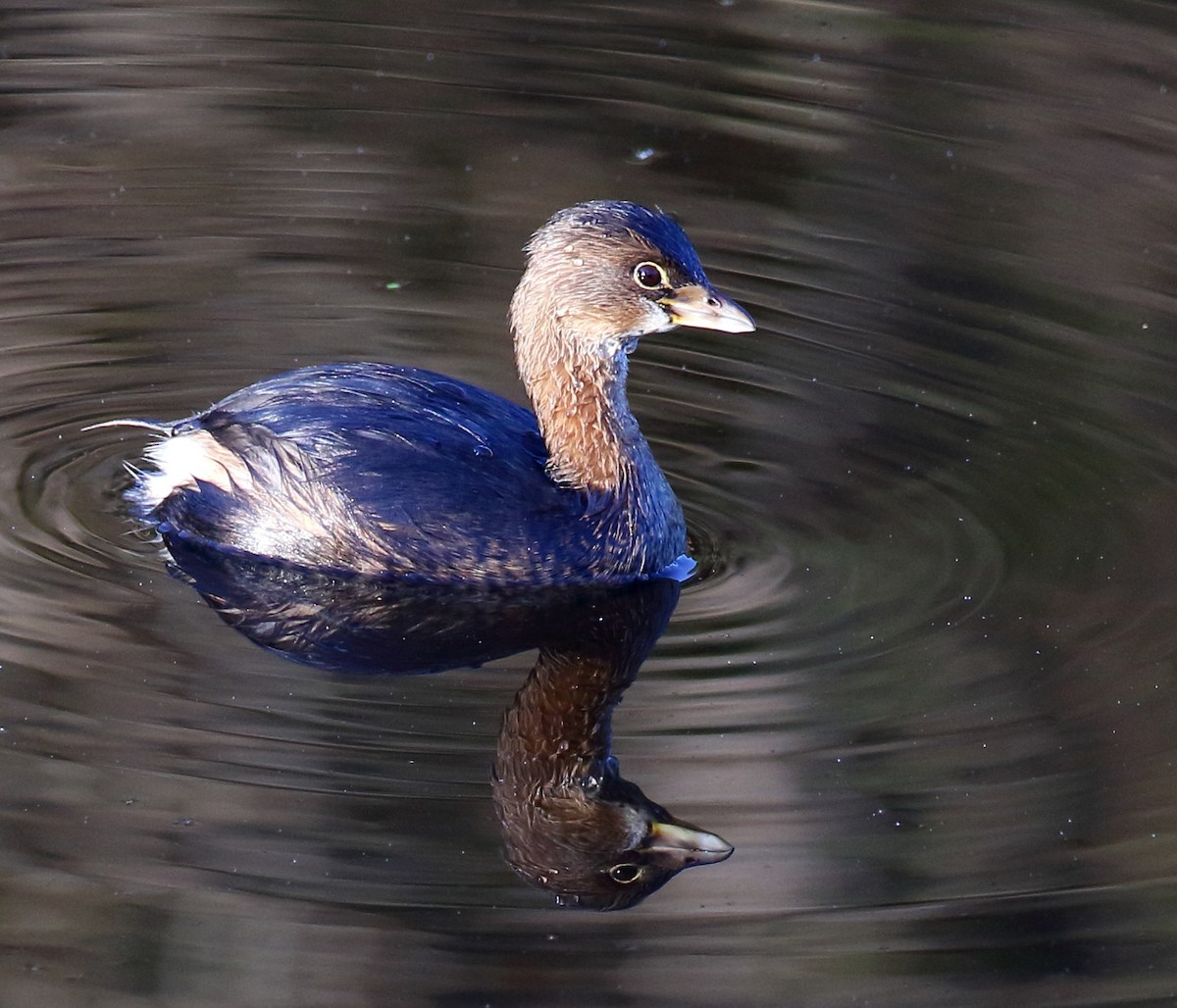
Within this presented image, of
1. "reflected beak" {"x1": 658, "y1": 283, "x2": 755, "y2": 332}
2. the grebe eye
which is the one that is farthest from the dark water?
the grebe eye

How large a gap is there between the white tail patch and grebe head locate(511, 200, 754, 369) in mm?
966

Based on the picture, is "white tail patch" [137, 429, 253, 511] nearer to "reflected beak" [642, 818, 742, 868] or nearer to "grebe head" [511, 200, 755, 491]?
"grebe head" [511, 200, 755, 491]

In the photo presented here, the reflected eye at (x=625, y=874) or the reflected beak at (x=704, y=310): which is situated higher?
the reflected beak at (x=704, y=310)

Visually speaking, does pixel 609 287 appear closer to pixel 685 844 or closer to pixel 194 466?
pixel 194 466

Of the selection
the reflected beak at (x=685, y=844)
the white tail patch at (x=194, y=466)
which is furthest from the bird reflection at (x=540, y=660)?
the white tail patch at (x=194, y=466)

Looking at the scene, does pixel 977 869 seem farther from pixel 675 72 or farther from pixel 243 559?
pixel 675 72

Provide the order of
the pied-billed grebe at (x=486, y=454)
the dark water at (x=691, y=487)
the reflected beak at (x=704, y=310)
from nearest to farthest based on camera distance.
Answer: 1. the dark water at (x=691, y=487)
2. the pied-billed grebe at (x=486, y=454)
3. the reflected beak at (x=704, y=310)

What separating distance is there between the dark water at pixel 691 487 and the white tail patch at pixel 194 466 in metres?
0.19

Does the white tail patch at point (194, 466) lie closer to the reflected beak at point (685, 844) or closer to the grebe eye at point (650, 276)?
the grebe eye at point (650, 276)

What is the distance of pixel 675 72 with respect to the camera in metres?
10.1

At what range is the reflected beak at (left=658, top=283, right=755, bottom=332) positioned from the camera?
20.6 ft

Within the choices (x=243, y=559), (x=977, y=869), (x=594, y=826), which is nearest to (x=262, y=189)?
(x=243, y=559)

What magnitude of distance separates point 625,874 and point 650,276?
2195mm

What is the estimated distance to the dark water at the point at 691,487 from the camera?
4.54m
